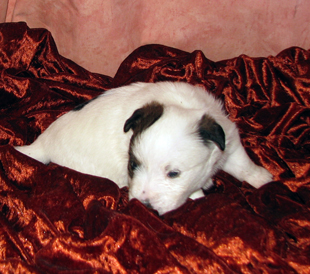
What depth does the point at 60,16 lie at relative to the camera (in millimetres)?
4438

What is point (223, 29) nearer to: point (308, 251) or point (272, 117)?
point (272, 117)

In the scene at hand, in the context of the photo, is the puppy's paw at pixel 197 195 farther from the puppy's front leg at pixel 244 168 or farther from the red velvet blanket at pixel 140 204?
the puppy's front leg at pixel 244 168

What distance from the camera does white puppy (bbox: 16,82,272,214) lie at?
2.44 metres

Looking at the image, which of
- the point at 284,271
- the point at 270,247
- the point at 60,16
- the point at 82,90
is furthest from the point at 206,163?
the point at 60,16

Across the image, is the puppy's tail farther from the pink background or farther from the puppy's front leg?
the pink background

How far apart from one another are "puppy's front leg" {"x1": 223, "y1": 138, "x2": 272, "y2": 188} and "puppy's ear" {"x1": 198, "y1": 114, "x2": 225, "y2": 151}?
583 millimetres

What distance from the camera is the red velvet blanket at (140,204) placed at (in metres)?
2.00

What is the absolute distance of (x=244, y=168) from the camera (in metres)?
3.15

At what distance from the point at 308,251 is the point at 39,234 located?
181 centimetres

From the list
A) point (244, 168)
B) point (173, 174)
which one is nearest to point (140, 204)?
point (173, 174)

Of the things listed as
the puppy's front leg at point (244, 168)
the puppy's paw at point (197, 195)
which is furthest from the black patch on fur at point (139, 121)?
the puppy's front leg at point (244, 168)

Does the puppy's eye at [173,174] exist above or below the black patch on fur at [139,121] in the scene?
below

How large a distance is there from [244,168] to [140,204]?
1.23 meters

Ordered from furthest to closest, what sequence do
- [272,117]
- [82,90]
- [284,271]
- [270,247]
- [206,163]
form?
[82,90], [272,117], [206,163], [270,247], [284,271]
